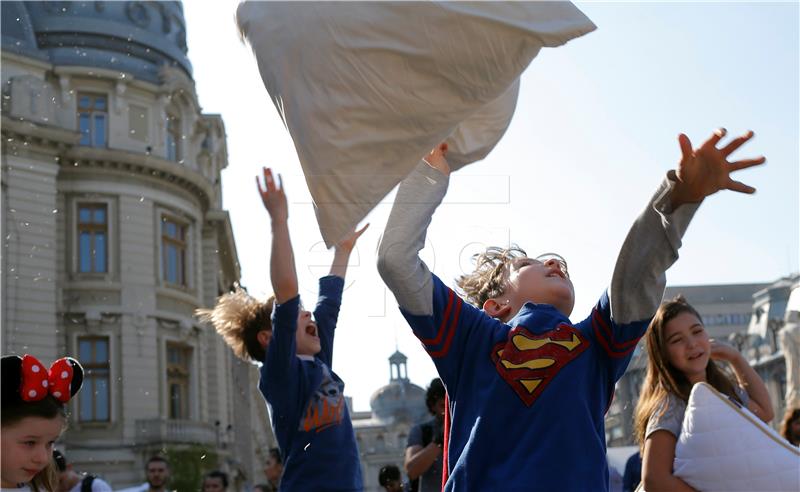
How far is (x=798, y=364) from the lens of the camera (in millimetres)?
21688

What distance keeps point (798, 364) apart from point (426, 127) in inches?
799

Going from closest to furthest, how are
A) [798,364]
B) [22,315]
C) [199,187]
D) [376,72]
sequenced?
1. [376,72]
2. [798,364]
3. [22,315]
4. [199,187]

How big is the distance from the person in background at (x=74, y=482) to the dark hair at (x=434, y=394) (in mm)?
1874

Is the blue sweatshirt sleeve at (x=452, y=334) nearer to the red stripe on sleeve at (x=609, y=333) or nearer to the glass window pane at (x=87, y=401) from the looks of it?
the red stripe on sleeve at (x=609, y=333)

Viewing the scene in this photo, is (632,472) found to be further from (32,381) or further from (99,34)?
(99,34)

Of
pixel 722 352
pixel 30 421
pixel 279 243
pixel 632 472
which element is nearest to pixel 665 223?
pixel 279 243

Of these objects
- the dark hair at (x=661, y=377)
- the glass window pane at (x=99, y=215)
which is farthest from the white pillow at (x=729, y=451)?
the glass window pane at (x=99, y=215)

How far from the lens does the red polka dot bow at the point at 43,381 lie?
12.0 feet

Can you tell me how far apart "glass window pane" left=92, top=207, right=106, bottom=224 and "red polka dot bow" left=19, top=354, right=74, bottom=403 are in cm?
2434

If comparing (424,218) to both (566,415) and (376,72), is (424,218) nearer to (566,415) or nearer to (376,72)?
(376,72)

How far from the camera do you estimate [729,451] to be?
11.1ft

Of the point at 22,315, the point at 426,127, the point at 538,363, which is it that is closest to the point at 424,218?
the point at 426,127

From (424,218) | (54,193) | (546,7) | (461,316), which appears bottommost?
(461,316)

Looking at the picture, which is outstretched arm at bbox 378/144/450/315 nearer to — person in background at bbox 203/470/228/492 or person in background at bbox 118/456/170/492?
person in background at bbox 118/456/170/492
